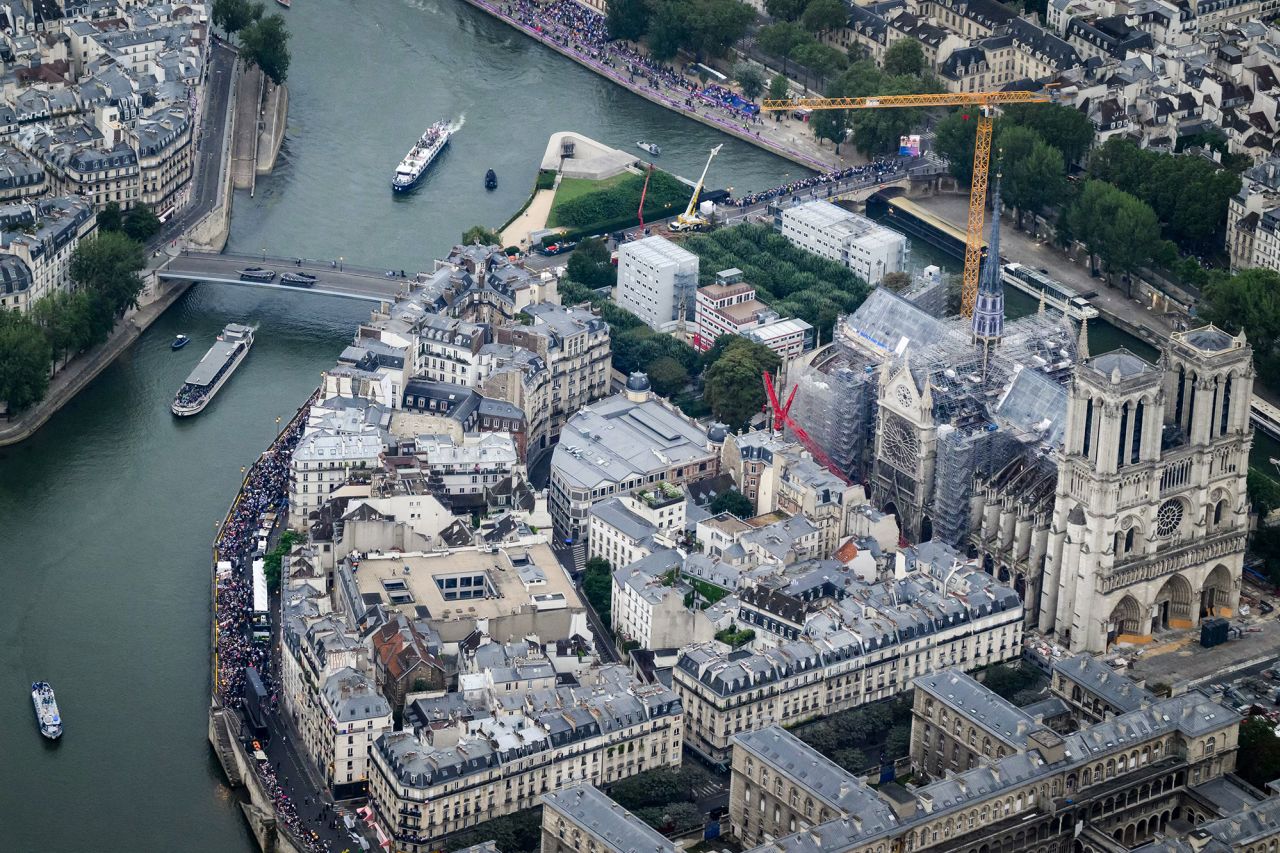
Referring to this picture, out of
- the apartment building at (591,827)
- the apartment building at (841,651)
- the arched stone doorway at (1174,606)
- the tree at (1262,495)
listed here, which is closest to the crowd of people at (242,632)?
the apartment building at (591,827)

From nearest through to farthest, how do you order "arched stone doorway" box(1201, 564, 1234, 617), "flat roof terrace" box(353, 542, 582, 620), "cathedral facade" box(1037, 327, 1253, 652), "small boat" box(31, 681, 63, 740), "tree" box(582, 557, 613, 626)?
1. "small boat" box(31, 681, 63, 740)
2. "flat roof terrace" box(353, 542, 582, 620)
3. "cathedral facade" box(1037, 327, 1253, 652)
4. "tree" box(582, 557, 613, 626)
5. "arched stone doorway" box(1201, 564, 1234, 617)

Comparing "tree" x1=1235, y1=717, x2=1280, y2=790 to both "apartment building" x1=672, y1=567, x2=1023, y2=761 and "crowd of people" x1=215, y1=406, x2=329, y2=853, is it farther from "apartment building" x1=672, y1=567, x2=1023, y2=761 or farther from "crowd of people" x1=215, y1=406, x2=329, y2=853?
"crowd of people" x1=215, y1=406, x2=329, y2=853

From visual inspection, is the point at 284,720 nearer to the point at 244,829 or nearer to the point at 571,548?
the point at 244,829

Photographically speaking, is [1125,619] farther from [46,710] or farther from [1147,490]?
[46,710]

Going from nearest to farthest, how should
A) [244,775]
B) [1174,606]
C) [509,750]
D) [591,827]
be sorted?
[591,827] → [509,750] → [244,775] → [1174,606]

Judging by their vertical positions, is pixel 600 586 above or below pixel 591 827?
below

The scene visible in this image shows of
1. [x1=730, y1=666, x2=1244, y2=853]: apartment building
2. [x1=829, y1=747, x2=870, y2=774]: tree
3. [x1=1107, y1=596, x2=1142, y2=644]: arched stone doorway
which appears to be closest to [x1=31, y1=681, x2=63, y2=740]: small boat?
[x1=730, y1=666, x2=1244, y2=853]: apartment building

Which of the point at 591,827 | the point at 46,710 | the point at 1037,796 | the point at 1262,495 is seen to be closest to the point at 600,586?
the point at 591,827
